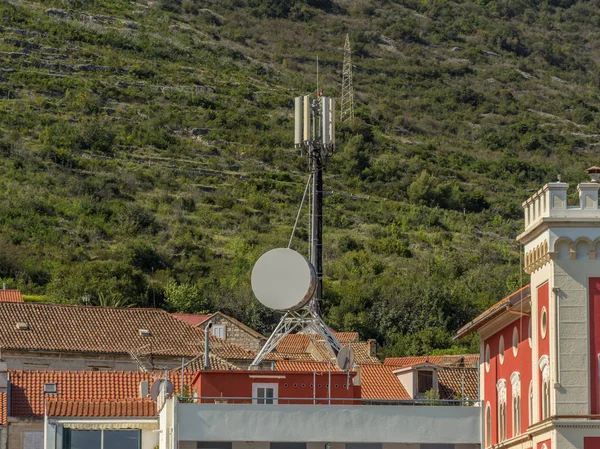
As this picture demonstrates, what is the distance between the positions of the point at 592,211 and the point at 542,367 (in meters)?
4.42

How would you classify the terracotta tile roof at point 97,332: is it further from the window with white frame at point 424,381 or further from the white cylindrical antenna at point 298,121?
the white cylindrical antenna at point 298,121

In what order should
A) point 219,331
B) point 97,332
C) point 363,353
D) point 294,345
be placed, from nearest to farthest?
point 97,332 < point 363,353 < point 219,331 < point 294,345

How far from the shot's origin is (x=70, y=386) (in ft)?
195

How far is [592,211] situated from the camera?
4372cm

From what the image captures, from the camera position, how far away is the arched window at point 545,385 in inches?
1735

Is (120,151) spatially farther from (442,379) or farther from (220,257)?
(442,379)

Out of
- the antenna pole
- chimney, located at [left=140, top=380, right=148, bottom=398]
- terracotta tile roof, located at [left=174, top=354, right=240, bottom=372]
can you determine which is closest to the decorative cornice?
chimney, located at [left=140, top=380, right=148, bottom=398]

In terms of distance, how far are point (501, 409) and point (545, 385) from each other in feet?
22.1

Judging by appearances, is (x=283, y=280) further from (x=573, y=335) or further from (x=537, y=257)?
(x=573, y=335)

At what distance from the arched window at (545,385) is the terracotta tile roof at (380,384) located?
66.0 ft

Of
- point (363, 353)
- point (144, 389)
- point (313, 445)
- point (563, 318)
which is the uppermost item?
point (363, 353)

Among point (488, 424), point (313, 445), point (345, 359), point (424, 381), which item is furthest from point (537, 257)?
point (424, 381)

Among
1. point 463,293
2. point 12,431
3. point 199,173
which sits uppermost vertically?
point 199,173

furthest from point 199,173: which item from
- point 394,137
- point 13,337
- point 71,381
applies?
point 71,381
